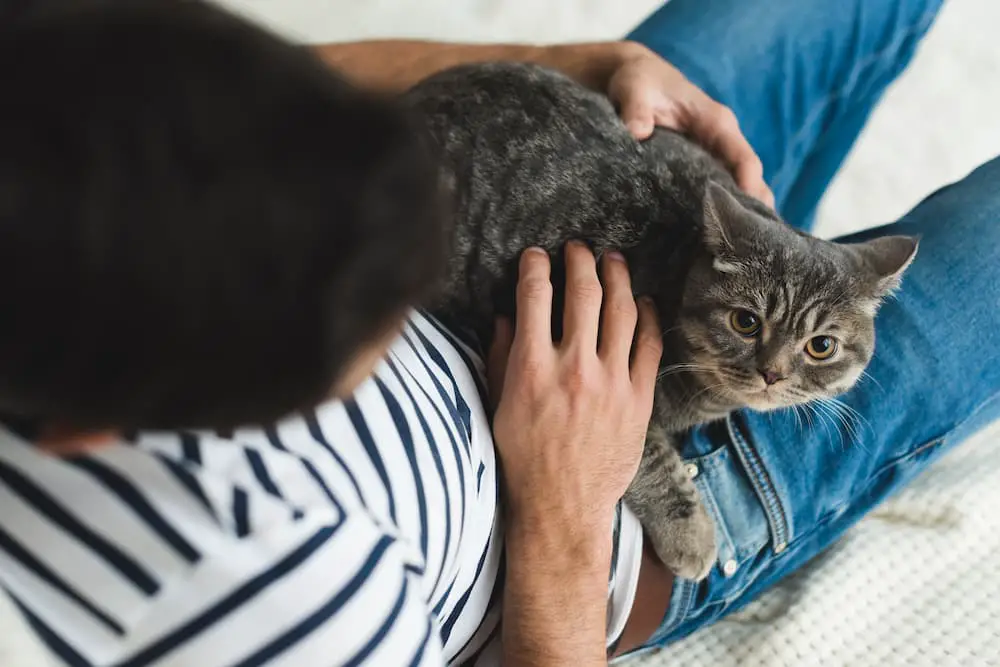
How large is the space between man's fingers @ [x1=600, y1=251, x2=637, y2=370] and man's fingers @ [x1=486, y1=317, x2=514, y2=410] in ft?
0.39

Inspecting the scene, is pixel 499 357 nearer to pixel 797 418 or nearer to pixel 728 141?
pixel 797 418

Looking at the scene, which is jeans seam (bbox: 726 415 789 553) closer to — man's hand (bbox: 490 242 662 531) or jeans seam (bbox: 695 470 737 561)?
jeans seam (bbox: 695 470 737 561)

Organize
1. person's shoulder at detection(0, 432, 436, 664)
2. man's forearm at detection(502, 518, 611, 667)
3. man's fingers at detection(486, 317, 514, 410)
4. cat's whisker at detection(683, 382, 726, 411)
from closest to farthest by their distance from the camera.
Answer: person's shoulder at detection(0, 432, 436, 664), man's forearm at detection(502, 518, 611, 667), man's fingers at detection(486, 317, 514, 410), cat's whisker at detection(683, 382, 726, 411)

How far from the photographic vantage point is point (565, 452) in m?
0.87

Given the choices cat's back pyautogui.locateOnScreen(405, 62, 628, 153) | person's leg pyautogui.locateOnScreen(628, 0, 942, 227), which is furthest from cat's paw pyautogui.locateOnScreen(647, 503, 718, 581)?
person's leg pyautogui.locateOnScreen(628, 0, 942, 227)

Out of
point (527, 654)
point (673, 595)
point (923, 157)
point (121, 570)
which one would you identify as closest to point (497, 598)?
point (527, 654)

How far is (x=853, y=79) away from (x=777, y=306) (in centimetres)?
57

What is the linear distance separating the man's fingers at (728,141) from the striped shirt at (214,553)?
83 centimetres

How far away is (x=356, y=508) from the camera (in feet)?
1.87

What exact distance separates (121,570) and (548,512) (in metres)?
0.45

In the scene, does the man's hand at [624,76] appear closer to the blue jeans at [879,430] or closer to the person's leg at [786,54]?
the person's leg at [786,54]

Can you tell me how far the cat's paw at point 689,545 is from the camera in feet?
3.12

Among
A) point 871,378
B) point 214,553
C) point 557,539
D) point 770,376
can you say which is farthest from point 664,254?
point 214,553

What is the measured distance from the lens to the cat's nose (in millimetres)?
1015
